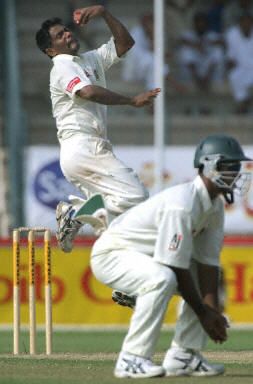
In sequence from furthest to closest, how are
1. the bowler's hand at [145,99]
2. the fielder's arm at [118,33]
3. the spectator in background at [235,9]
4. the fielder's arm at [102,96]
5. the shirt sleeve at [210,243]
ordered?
the spectator in background at [235,9]
the fielder's arm at [118,33]
the fielder's arm at [102,96]
the bowler's hand at [145,99]
the shirt sleeve at [210,243]

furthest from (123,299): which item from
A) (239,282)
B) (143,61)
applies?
(143,61)

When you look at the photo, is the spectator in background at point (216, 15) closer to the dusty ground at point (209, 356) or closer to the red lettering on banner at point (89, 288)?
the red lettering on banner at point (89, 288)

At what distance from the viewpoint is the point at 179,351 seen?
6.56 m

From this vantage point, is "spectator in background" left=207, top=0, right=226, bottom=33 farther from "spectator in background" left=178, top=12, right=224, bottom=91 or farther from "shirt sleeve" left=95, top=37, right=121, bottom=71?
"shirt sleeve" left=95, top=37, right=121, bottom=71

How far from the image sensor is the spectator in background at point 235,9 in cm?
1557

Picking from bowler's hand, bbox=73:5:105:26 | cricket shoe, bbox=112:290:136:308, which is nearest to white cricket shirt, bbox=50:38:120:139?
bowler's hand, bbox=73:5:105:26

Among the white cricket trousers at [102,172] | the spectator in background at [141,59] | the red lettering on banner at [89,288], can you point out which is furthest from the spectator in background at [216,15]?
the white cricket trousers at [102,172]

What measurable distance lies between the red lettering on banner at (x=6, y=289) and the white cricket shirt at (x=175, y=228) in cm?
642

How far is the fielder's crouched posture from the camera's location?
20.5 ft

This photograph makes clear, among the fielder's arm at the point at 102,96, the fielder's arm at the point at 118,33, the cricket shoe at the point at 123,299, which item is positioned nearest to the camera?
the fielder's arm at the point at 102,96

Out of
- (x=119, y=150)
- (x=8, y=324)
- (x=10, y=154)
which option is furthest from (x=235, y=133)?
(x=8, y=324)

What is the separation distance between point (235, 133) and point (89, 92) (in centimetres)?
701

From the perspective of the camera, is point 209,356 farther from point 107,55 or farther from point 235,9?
point 235,9

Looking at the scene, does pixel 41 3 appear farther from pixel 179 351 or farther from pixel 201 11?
pixel 179 351
